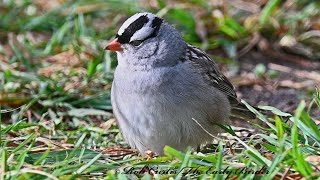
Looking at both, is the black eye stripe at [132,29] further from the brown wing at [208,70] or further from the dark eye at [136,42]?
the brown wing at [208,70]

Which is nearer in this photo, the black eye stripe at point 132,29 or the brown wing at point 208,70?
the black eye stripe at point 132,29

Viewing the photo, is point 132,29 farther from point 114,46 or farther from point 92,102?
point 92,102

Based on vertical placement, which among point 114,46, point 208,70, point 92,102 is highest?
point 114,46

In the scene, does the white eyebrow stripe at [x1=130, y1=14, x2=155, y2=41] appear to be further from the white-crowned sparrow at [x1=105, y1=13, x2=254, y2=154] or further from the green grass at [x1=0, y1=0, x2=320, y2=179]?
the green grass at [x1=0, y1=0, x2=320, y2=179]

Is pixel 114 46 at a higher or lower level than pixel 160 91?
higher

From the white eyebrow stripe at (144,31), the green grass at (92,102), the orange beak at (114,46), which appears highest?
the white eyebrow stripe at (144,31)

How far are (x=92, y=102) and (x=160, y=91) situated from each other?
143cm

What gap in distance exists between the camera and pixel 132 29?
4.52m

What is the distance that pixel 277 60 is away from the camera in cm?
682

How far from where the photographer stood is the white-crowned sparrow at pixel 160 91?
4.34m

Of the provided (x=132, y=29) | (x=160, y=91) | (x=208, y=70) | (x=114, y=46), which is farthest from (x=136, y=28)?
(x=208, y=70)

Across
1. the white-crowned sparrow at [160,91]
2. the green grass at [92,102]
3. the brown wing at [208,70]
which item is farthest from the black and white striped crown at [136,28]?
the green grass at [92,102]

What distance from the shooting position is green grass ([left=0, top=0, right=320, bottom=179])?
3.63 metres

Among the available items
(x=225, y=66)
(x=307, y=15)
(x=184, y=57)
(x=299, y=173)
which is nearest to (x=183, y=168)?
(x=299, y=173)
